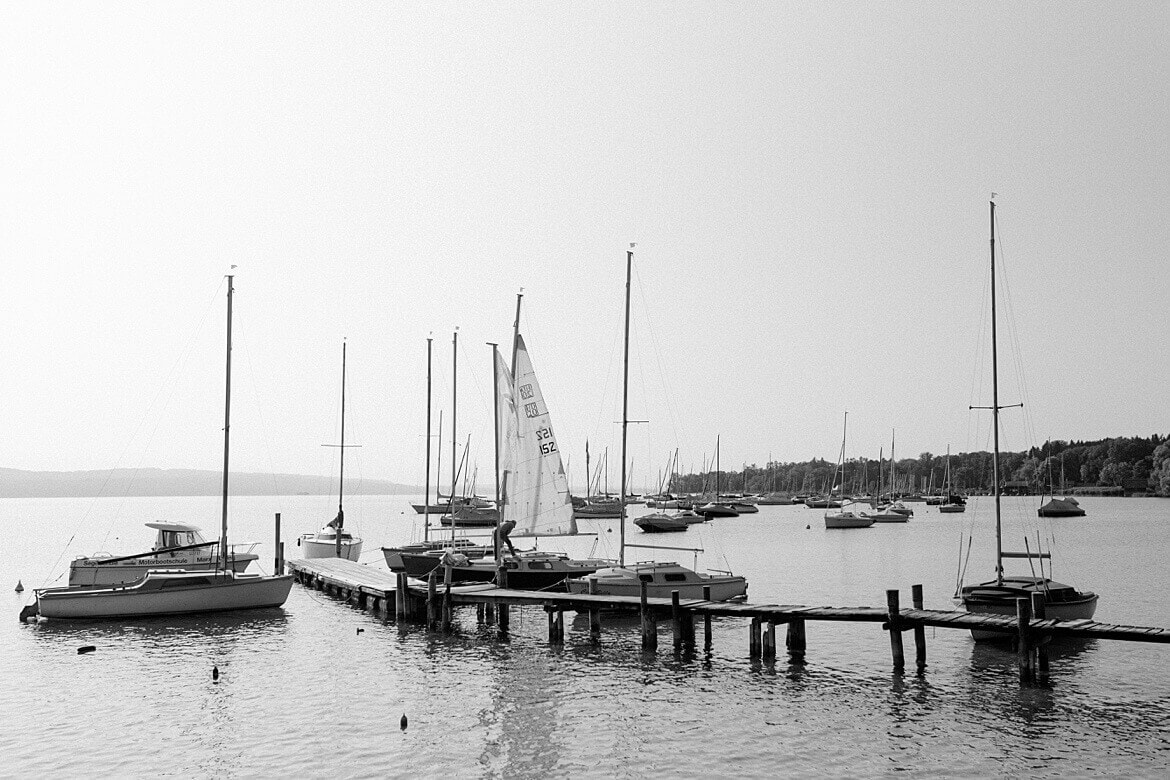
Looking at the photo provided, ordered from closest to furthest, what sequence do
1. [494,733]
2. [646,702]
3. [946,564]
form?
[494,733]
[646,702]
[946,564]

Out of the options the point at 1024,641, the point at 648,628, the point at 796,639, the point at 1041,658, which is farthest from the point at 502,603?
the point at 1041,658

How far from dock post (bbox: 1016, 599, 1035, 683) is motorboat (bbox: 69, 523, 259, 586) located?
97.4 ft

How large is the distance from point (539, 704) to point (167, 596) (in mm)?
19876

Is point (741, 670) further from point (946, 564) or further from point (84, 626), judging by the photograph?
point (946, 564)

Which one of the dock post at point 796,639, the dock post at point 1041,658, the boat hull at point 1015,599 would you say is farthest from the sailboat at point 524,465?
the dock post at point 1041,658

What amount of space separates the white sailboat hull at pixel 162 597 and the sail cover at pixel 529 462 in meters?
10.7

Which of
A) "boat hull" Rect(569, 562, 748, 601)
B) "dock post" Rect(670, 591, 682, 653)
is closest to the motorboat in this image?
"boat hull" Rect(569, 562, 748, 601)

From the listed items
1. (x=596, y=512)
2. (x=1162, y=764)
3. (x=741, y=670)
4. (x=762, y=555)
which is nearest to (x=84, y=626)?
(x=741, y=670)

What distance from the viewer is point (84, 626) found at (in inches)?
1371

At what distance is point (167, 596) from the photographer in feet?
119

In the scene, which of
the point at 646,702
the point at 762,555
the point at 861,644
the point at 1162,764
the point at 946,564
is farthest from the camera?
the point at 762,555

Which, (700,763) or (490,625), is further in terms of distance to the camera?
(490,625)

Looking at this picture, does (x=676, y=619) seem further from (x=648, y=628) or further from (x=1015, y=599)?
(x=1015, y=599)

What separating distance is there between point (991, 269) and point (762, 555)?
4343cm
